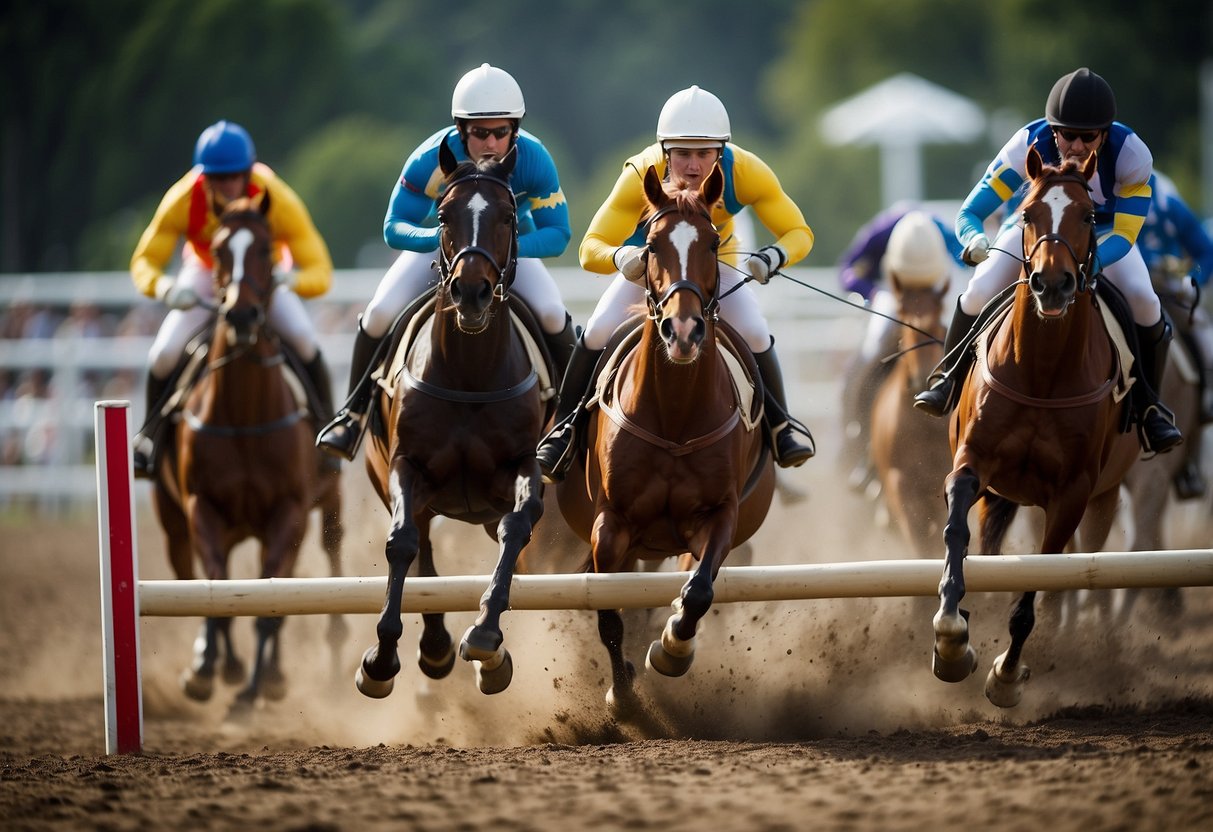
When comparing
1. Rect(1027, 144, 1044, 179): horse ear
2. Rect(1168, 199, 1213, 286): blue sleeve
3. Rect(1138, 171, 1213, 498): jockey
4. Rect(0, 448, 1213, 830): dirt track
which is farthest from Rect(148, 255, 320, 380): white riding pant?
Rect(1168, 199, 1213, 286): blue sleeve

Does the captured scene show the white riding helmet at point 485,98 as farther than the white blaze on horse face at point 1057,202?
Yes

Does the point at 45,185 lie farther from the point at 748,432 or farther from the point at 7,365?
the point at 748,432

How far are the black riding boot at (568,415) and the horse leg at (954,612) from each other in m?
1.60

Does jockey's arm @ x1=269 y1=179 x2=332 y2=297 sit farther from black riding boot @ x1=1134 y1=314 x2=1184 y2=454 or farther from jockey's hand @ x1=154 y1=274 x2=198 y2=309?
black riding boot @ x1=1134 y1=314 x2=1184 y2=454

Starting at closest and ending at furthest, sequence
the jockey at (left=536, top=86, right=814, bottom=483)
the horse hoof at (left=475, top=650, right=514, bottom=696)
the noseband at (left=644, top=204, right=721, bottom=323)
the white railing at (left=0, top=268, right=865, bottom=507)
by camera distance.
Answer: the noseband at (left=644, top=204, right=721, bottom=323) < the horse hoof at (left=475, top=650, right=514, bottom=696) < the jockey at (left=536, top=86, right=814, bottom=483) < the white railing at (left=0, top=268, right=865, bottom=507)

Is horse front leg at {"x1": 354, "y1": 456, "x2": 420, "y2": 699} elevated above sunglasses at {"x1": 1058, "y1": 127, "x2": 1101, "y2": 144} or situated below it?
below

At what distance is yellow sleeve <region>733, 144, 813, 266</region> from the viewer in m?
7.11

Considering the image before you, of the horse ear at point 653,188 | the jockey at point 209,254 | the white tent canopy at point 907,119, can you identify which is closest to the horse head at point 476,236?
the horse ear at point 653,188

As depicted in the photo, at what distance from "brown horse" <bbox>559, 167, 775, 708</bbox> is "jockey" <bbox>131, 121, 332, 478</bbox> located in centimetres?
275

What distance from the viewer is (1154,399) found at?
7168 mm

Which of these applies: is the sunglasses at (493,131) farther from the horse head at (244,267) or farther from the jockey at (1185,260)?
the jockey at (1185,260)

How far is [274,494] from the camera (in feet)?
28.0

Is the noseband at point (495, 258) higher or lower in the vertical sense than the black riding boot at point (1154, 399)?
higher

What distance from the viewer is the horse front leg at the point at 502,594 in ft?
20.2
